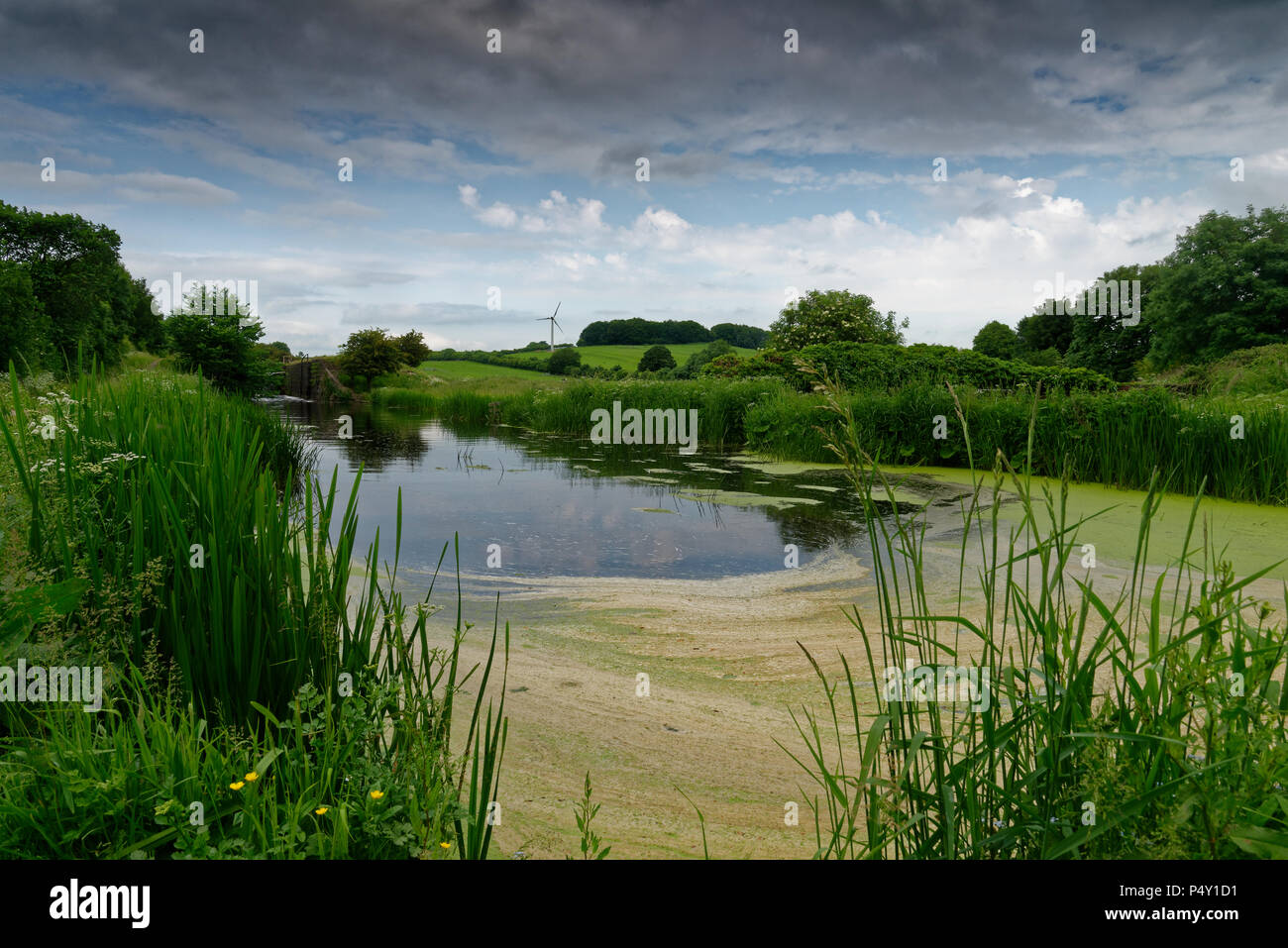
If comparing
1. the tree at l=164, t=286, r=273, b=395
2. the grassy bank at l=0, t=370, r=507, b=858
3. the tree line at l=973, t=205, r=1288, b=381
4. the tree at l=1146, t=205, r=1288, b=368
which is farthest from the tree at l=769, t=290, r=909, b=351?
the grassy bank at l=0, t=370, r=507, b=858

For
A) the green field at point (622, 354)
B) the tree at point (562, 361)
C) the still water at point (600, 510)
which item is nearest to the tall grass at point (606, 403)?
the still water at point (600, 510)

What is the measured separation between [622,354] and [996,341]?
20.8 meters

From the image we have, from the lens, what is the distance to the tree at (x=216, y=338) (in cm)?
1430

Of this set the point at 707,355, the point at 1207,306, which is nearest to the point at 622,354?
the point at 707,355

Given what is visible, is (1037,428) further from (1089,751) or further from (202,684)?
(202,684)

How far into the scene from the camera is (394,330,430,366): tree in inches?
1332

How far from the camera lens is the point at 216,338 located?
1470 cm

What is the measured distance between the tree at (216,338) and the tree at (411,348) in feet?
60.1

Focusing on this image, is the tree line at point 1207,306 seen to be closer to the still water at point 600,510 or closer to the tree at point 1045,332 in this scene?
the tree at point 1045,332

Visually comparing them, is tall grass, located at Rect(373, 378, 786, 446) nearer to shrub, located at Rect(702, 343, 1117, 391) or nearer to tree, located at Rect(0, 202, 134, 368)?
shrub, located at Rect(702, 343, 1117, 391)

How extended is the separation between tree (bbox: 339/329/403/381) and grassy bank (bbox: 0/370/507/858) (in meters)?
31.9

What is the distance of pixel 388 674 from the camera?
1977mm

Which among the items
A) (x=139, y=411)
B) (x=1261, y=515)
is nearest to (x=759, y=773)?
(x=139, y=411)
